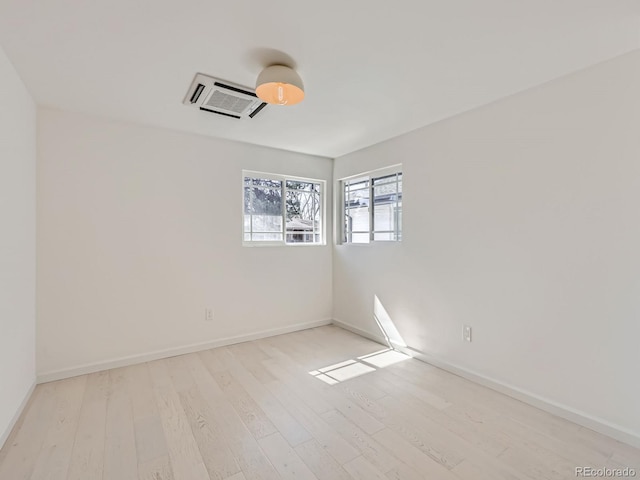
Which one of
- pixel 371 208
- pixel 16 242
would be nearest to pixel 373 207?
pixel 371 208

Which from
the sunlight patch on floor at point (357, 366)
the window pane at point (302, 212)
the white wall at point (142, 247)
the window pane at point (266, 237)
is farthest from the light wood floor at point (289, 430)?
the window pane at point (302, 212)

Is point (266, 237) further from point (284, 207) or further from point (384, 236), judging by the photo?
point (384, 236)

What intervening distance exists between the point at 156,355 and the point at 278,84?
9.29 feet

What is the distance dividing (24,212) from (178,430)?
6.39ft

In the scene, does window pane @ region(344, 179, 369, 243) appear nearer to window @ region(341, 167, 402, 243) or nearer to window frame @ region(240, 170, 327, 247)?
window @ region(341, 167, 402, 243)

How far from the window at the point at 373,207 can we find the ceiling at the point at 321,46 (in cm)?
110

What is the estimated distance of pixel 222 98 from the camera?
2.44 m

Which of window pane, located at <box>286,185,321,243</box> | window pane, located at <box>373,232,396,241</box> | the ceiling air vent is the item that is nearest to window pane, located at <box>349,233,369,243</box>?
window pane, located at <box>373,232,396,241</box>

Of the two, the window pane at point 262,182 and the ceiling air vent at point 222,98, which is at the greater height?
the ceiling air vent at point 222,98

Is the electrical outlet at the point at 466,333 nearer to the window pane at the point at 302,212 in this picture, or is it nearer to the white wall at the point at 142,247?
the white wall at the point at 142,247

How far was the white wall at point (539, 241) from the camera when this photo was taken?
1.92 metres

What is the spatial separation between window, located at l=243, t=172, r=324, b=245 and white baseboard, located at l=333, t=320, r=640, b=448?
79.6 inches

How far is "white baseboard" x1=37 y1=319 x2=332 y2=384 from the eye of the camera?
8.88 ft

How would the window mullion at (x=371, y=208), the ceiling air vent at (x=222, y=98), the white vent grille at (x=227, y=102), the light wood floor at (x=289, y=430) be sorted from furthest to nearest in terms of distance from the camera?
1. the window mullion at (x=371, y=208)
2. the white vent grille at (x=227, y=102)
3. the ceiling air vent at (x=222, y=98)
4. the light wood floor at (x=289, y=430)
